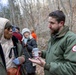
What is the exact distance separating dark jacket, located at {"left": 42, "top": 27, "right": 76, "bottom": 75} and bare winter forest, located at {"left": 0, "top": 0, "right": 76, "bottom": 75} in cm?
533

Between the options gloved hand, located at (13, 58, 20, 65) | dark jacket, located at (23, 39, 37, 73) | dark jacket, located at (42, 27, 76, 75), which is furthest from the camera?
dark jacket, located at (23, 39, 37, 73)

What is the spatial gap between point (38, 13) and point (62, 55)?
17.9 metres

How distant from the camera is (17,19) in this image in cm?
2920

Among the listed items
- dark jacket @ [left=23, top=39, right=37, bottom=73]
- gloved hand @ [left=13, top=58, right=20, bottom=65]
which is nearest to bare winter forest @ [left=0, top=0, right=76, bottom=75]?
dark jacket @ [left=23, top=39, right=37, bottom=73]

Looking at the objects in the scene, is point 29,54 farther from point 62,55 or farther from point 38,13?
point 38,13

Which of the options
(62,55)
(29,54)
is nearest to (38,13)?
(29,54)

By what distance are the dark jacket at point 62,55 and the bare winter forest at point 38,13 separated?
17.5ft

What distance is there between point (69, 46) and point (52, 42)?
20.3 inches

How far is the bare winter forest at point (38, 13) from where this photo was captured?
11.7 m

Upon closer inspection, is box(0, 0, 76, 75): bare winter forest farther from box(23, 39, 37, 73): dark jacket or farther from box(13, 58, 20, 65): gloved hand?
box(13, 58, 20, 65): gloved hand

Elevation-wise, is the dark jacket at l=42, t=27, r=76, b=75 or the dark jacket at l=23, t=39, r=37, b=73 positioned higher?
the dark jacket at l=42, t=27, r=76, b=75

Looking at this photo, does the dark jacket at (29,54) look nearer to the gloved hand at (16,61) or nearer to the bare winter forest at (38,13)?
the bare winter forest at (38,13)

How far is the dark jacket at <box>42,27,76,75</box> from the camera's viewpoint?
9.93 ft

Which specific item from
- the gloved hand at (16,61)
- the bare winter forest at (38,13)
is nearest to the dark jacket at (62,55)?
the gloved hand at (16,61)
